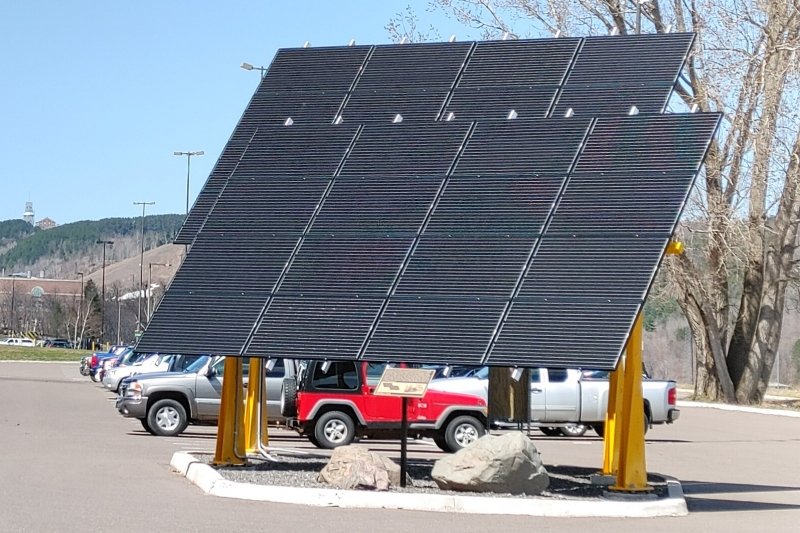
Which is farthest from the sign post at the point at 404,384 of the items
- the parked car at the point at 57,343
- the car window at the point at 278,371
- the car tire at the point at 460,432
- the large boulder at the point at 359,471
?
the parked car at the point at 57,343

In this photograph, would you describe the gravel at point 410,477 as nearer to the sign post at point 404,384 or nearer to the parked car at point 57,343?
the sign post at point 404,384

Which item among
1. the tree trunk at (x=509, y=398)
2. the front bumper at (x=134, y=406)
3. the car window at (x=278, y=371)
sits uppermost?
the car window at (x=278, y=371)

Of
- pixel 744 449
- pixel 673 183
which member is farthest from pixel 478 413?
pixel 673 183

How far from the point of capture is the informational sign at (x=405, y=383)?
14.6 metres

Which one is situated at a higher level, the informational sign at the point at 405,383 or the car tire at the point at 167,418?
the informational sign at the point at 405,383

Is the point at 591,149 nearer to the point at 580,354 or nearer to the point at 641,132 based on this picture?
the point at 641,132

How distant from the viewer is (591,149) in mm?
15219

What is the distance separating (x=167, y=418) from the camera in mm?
24688

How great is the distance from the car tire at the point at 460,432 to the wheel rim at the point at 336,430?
1.92 m

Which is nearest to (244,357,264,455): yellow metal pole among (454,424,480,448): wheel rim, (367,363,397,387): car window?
(367,363,397,387): car window

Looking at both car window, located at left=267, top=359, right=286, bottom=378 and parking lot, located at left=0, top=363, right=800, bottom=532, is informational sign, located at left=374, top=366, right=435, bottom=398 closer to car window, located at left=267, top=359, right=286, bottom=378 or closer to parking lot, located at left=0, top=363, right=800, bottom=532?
parking lot, located at left=0, top=363, right=800, bottom=532

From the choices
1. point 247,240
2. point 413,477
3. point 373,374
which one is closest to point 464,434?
point 373,374

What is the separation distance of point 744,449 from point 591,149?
13.1 m

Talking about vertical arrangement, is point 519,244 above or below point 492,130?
below
